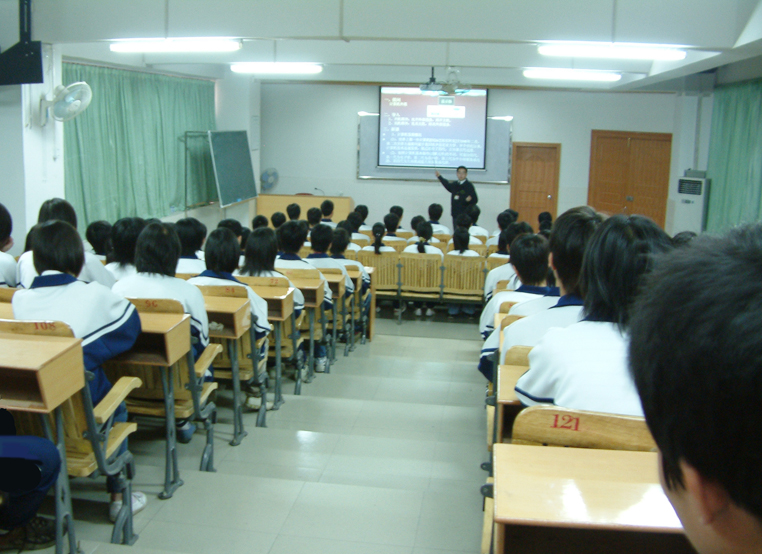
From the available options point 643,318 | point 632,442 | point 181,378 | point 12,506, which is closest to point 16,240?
point 181,378

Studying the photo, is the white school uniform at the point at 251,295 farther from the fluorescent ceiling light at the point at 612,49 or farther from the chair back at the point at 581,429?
the fluorescent ceiling light at the point at 612,49

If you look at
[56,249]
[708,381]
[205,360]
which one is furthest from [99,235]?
[708,381]

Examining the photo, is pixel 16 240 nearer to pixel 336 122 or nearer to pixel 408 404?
pixel 408 404

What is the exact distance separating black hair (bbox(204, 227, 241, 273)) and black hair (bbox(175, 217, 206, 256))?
69cm

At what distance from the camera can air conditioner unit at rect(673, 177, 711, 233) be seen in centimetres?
887

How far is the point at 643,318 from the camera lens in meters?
0.58

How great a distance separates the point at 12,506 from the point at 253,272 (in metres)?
2.54

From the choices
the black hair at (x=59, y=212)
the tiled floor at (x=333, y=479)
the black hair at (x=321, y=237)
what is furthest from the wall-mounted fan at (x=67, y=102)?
the tiled floor at (x=333, y=479)

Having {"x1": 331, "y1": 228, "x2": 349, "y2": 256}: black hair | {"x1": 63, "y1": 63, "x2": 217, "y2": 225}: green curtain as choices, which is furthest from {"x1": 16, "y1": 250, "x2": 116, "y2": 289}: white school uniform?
{"x1": 63, "y1": 63, "x2": 217, "y2": 225}: green curtain

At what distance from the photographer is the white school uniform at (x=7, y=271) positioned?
Answer: 393 cm

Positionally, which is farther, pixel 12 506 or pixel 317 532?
pixel 317 532

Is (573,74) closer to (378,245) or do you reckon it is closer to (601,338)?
(378,245)

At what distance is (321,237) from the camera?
5.81 m

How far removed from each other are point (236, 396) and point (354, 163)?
909 centimetres
